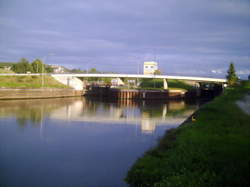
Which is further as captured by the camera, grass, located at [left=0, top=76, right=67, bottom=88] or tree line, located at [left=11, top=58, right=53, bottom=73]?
tree line, located at [left=11, top=58, right=53, bottom=73]

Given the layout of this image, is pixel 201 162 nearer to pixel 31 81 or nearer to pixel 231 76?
pixel 31 81

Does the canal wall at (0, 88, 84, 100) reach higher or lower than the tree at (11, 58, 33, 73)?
lower

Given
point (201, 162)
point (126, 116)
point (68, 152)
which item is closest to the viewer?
point (201, 162)

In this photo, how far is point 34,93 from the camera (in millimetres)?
39312

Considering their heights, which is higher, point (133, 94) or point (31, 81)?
point (31, 81)

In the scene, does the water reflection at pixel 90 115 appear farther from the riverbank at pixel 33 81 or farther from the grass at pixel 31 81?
the grass at pixel 31 81

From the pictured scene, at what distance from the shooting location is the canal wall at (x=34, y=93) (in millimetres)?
34475

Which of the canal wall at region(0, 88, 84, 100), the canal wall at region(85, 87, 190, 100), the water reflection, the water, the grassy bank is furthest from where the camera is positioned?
the canal wall at region(85, 87, 190, 100)

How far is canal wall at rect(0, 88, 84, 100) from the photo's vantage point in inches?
1357

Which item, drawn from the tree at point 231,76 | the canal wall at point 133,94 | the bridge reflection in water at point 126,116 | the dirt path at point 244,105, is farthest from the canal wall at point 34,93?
the tree at point 231,76

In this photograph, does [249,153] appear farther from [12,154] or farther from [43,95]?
[43,95]

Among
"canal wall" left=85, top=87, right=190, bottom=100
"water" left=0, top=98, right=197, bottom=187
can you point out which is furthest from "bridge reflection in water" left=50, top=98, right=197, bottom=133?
"canal wall" left=85, top=87, right=190, bottom=100

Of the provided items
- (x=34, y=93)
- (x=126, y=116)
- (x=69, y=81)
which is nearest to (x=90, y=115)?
(x=126, y=116)

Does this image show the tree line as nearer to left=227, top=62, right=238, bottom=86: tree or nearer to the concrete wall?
the concrete wall
